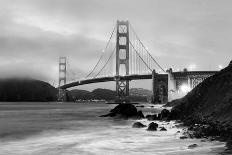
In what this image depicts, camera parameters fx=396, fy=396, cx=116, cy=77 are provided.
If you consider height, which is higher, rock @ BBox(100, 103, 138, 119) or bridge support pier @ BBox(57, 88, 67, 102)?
bridge support pier @ BBox(57, 88, 67, 102)

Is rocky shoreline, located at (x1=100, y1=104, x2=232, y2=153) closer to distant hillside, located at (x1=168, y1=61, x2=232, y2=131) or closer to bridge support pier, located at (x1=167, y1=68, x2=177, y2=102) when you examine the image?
distant hillside, located at (x1=168, y1=61, x2=232, y2=131)

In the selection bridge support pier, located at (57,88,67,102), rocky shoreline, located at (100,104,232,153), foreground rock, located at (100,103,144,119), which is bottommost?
rocky shoreline, located at (100,104,232,153)

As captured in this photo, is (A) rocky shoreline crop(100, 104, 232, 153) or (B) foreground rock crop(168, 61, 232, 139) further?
(B) foreground rock crop(168, 61, 232, 139)

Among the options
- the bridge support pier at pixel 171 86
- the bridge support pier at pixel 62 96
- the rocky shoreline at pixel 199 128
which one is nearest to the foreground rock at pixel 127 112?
the rocky shoreline at pixel 199 128

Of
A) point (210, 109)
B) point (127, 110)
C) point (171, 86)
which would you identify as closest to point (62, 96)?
point (171, 86)

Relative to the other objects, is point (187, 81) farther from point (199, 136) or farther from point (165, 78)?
point (199, 136)

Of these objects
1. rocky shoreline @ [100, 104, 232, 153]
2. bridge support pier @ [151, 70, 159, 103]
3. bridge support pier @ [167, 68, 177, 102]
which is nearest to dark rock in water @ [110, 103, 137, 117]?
Result: rocky shoreline @ [100, 104, 232, 153]

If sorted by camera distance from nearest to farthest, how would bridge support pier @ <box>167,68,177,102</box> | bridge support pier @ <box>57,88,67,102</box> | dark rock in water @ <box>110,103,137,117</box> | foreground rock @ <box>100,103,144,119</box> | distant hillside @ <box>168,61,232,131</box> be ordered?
distant hillside @ <box>168,61,232,131</box> < foreground rock @ <box>100,103,144,119</box> < dark rock in water @ <box>110,103,137,117</box> < bridge support pier @ <box>167,68,177,102</box> < bridge support pier @ <box>57,88,67,102</box>

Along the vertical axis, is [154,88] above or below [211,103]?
above

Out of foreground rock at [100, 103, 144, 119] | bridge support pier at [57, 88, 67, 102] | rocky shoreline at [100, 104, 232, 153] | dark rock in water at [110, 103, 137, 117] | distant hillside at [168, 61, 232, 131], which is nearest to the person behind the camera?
rocky shoreline at [100, 104, 232, 153]

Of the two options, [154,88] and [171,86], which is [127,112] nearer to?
[171,86]
